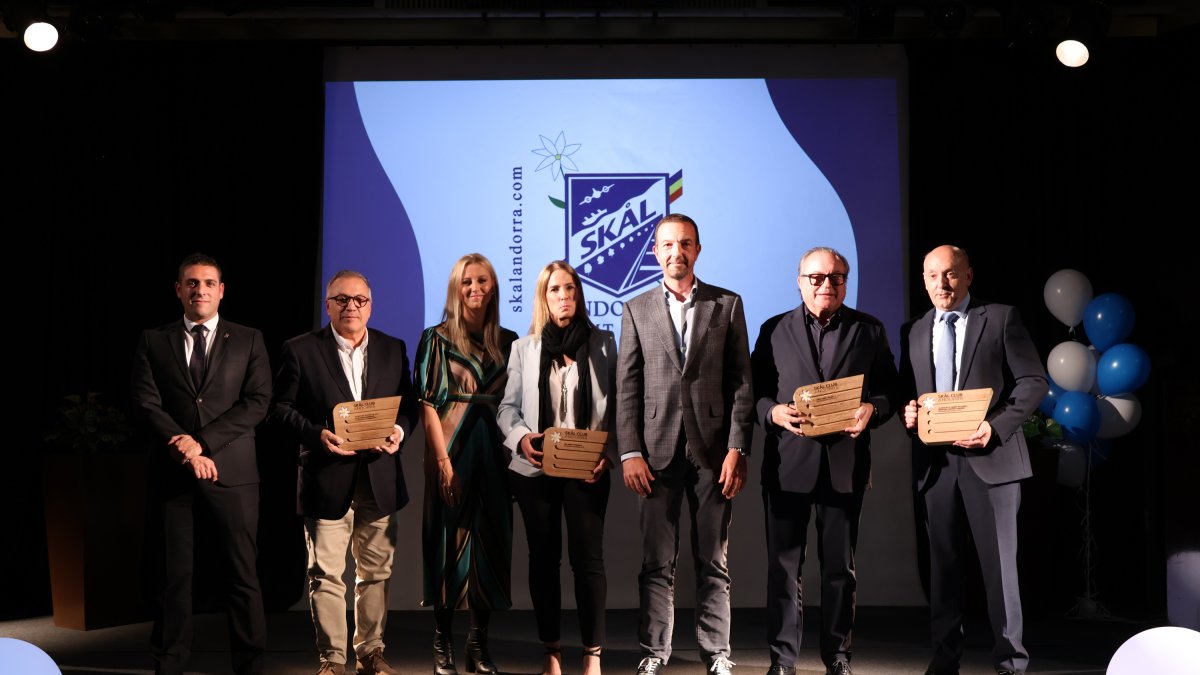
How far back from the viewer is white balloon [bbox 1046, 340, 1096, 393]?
19.0 feet

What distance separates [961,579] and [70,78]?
554cm

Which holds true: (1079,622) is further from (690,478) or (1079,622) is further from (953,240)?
(690,478)

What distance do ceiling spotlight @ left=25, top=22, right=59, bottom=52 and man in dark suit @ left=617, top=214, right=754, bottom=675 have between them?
11.9 feet

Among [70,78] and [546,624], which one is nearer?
[546,624]

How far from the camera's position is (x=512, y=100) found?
6250 millimetres

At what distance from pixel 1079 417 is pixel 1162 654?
2954 mm

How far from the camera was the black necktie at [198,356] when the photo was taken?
13.6ft

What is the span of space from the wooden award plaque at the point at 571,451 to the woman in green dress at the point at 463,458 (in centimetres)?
34

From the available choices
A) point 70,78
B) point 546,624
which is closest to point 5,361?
point 70,78

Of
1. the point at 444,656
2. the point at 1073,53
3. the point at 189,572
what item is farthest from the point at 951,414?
the point at 189,572

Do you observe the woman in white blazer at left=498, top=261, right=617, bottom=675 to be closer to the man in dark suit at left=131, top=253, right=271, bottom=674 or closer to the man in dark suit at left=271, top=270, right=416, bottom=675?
the man in dark suit at left=271, top=270, right=416, bottom=675

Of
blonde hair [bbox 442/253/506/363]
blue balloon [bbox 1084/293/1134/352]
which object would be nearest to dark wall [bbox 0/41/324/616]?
blonde hair [bbox 442/253/506/363]

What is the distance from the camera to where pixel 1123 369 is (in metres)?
5.67

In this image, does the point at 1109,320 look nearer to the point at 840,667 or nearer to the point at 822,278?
the point at 822,278
